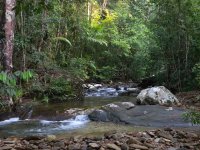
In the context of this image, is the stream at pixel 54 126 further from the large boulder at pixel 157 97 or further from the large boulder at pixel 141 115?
the large boulder at pixel 157 97

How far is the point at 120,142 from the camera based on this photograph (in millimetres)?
6297

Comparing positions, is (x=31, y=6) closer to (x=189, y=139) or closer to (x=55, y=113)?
(x=189, y=139)

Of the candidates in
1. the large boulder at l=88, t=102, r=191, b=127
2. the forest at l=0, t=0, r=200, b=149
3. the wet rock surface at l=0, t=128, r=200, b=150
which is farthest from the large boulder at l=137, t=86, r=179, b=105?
the wet rock surface at l=0, t=128, r=200, b=150

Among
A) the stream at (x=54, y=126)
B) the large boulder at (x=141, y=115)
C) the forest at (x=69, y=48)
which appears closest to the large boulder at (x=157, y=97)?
the large boulder at (x=141, y=115)

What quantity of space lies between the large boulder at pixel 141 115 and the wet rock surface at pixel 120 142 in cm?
210

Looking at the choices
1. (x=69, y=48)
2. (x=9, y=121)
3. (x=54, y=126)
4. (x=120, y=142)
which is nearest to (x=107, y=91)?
(x=69, y=48)

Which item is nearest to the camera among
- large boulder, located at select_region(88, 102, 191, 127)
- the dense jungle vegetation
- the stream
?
the stream

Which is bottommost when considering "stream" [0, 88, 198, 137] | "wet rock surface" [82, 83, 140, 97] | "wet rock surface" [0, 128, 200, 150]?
"stream" [0, 88, 198, 137]

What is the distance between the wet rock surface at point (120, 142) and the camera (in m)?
6.02

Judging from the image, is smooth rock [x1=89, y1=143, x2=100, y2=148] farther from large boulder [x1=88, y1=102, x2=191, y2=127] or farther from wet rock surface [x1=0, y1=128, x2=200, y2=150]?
large boulder [x1=88, y1=102, x2=191, y2=127]

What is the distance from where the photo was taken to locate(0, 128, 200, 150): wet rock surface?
19.7 ft

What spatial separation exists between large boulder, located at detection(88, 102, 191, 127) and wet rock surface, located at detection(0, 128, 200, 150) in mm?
2099

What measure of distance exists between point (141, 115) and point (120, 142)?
146 inches

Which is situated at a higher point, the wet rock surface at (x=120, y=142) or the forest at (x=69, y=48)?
the forest at (x=69, y=48)
